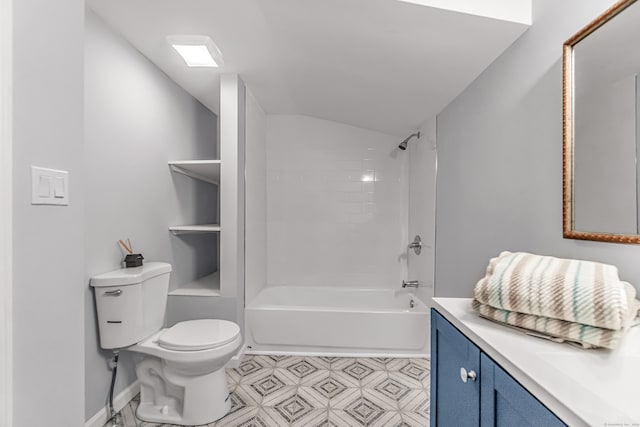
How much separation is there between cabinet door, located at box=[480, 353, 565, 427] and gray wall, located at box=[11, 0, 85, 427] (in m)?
1.18

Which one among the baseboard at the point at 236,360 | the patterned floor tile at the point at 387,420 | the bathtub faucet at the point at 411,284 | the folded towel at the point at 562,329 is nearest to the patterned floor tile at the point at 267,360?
the baseboard at the point at 236,360

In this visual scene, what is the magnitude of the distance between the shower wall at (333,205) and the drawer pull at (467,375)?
249cm

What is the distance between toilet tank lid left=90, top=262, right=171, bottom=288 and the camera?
1.68 m

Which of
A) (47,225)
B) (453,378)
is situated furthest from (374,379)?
(47,225)

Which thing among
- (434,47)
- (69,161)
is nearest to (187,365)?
(69,161)

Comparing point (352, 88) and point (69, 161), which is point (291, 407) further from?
point (352, 88)

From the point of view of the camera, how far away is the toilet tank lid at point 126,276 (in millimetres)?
1680

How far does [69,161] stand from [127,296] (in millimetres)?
954

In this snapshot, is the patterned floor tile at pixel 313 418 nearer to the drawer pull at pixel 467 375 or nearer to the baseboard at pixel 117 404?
the baseboard at pixel 117 404

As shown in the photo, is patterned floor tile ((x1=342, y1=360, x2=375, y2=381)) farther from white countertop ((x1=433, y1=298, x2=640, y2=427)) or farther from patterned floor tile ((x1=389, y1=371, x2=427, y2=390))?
white countertop ((x1=433, y1=298, x2=640, y2=427))

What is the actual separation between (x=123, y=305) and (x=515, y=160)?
80.5 inches

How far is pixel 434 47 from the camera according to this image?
1.67m

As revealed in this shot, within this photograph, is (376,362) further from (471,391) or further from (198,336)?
(471,391)

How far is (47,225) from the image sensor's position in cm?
93
